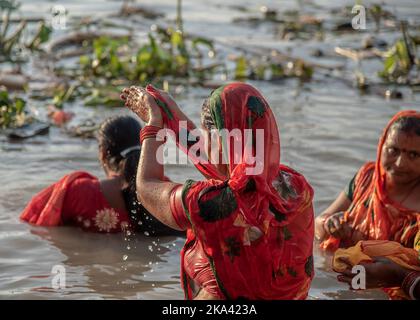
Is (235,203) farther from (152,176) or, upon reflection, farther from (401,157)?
(401,157)

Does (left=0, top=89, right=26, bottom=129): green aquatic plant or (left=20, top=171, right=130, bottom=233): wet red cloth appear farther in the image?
(left=0, top=89, right=26, bottom=129): green aquatic plant

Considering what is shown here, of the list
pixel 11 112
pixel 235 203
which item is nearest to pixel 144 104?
pixel 235 203

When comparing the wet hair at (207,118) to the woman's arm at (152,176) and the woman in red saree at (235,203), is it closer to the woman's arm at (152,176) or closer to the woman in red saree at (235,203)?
the woman in red saree at (235,203)

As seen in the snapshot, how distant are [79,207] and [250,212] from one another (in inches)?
101

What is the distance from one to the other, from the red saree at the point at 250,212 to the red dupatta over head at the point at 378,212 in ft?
5.14

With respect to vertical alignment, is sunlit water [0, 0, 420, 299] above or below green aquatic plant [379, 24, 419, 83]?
below

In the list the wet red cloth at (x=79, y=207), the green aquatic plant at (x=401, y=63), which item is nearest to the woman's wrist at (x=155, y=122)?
the wet red cloth at (x=79, y=207)

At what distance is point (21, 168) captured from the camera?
273 inches

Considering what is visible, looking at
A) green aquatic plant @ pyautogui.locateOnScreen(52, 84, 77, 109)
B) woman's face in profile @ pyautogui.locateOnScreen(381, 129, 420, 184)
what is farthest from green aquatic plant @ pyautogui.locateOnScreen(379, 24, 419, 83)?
→ woman's face in profile @ pyautogui.locateOnScreen(381, 129, 420, 184)

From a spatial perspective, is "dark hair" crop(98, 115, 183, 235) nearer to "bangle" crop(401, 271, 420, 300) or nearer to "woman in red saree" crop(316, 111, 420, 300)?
"woman in red saree" crop(316, 111, 420, 300)

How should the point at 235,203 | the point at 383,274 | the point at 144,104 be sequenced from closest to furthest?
1. the point at 235,203
2. the point at 144,104
3. the point at 383,274

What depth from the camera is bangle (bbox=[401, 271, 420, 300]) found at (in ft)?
13.9

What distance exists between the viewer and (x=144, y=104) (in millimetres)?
3537
